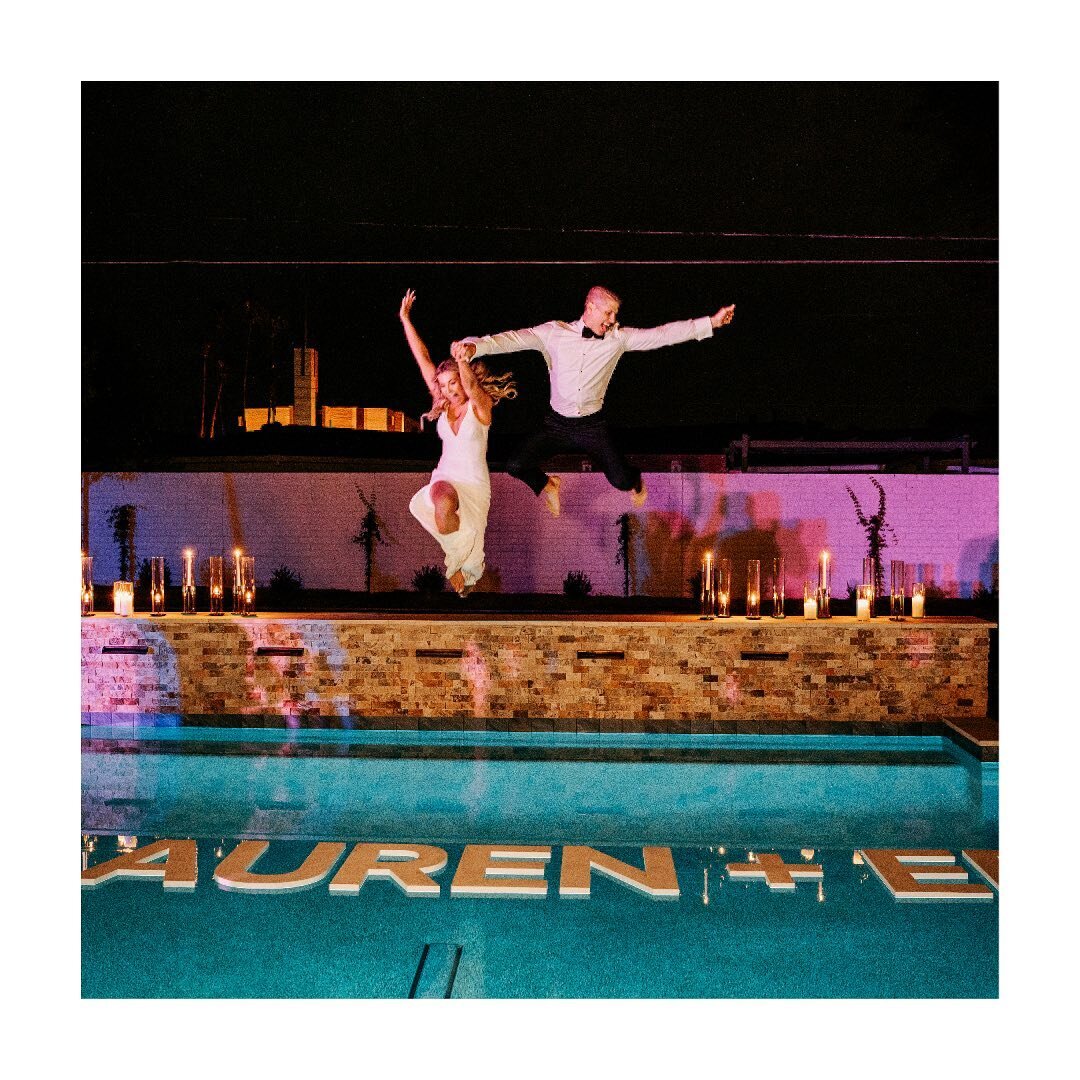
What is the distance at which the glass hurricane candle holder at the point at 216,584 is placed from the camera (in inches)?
318

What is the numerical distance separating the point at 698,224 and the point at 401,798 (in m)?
5.08

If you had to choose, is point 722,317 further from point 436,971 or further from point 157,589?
point 157,589

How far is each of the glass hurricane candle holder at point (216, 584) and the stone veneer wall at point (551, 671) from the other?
47 centimetres

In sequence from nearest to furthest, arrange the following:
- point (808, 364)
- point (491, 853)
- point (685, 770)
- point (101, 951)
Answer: point (101, 951) → point (491, 853) → point (685, 770) → point (808, 364)

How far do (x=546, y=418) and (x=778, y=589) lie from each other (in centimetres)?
236

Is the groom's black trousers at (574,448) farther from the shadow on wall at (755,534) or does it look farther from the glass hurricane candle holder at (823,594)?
the glass hurricane candle holder at (823,594)

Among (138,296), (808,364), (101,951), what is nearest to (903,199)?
(808,364)

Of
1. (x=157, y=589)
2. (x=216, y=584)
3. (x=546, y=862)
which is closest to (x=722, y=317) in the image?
(x=546, y=862)

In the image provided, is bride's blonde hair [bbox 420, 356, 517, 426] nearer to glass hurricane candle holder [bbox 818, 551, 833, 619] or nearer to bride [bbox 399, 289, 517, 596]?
bride [bbox 399, 289, 517, 596]

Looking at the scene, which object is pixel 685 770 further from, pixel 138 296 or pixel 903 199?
pixel 138 296

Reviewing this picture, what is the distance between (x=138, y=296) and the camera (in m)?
9.09

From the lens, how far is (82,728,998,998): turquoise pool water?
3.66 meters

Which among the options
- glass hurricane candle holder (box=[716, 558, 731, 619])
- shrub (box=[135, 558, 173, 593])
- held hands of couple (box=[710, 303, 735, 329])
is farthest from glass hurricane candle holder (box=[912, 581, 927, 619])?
shrub (box=[135, 558, 173, 593])

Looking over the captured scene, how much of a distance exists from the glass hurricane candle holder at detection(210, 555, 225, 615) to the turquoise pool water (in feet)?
3.44
